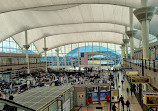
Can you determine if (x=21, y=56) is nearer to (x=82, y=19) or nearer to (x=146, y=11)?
(x=82, y=19)

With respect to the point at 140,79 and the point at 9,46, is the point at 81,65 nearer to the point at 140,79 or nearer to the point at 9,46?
the point at 9,46

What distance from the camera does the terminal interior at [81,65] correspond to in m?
9.98

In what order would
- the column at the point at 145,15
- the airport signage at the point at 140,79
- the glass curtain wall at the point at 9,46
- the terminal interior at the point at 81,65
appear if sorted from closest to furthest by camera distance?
the terminal interior at the point at 81,65 < the airport signage at the point at 140,79 < the column at the point at 145,15 < the glass curtain wall at the point at 9,46

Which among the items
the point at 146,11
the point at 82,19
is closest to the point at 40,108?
the point at 146,11

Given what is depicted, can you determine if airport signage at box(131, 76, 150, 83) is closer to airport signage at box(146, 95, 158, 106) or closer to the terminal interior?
the terminal interior

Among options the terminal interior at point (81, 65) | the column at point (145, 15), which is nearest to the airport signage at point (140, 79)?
the terminal interior at point (81, 65)

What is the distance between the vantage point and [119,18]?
30.8 metres

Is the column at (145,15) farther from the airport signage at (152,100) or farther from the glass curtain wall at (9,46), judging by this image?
the glass curtain wall at (9,46)

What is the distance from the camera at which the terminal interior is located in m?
9.98

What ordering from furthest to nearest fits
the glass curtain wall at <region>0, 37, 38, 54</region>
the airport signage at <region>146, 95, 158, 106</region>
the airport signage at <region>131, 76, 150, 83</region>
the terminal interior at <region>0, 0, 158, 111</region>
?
the glass curtain wall at <region>0, 37, 38, 54</region> < the airport signage at <region>131, 76, 150, 83</region> < the terminal interior at <region>0, 0, 158, 111</region> < the airport signage at <region>146, 95, 158, 106</region>

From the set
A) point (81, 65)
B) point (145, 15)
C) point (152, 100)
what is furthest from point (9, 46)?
point (152, 100)

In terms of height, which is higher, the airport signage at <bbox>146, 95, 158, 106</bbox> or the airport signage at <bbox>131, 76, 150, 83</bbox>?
the airport signage at <bbox>131, 76, 150, 83</bbox>

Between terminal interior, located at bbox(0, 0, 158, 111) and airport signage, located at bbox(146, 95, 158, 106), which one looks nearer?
airport signage, located at bbox(146, 95, 158, 106)

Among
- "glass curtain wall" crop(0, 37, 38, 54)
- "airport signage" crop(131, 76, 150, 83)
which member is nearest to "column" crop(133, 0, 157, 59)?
"airport signage" crop(131, 76, 150, 83)
